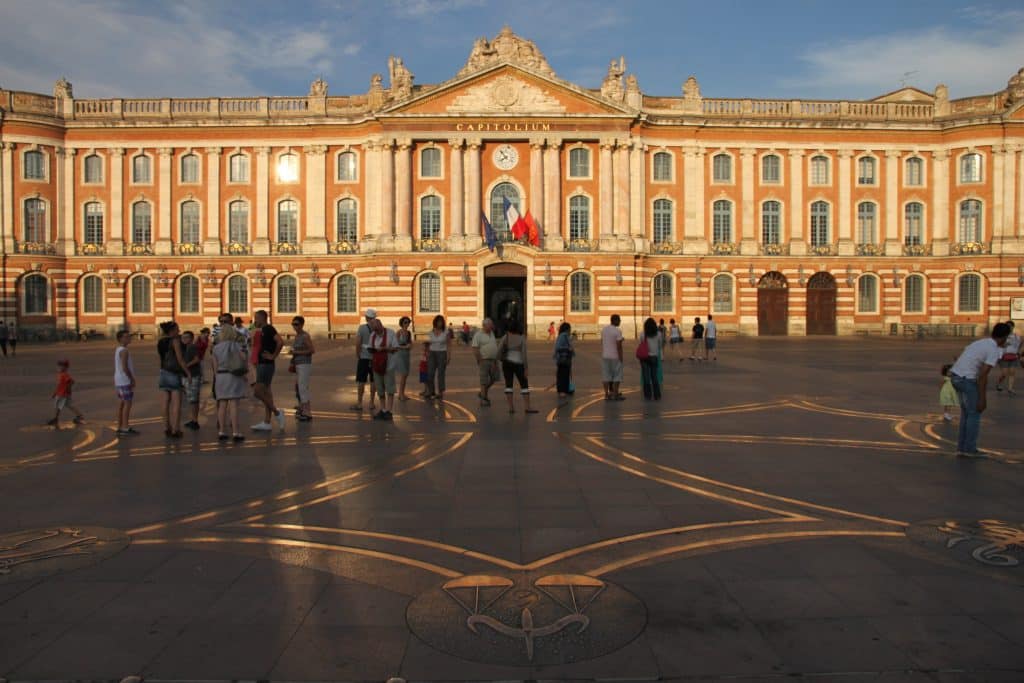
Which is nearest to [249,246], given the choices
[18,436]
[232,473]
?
[18,436]

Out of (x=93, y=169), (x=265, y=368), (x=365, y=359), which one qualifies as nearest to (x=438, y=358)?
(x=365, y=359)

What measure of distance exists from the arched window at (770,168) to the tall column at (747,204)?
93cm

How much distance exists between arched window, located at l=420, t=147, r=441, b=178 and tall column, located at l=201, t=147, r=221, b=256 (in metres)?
13.5

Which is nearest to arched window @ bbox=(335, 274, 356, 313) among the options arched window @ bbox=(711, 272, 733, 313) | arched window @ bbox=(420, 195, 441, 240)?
arched window @ bbox=(420, 195, 441, 240)

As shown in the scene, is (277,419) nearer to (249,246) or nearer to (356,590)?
(356,590)

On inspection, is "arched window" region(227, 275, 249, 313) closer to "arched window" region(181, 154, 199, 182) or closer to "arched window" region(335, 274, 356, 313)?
"arched window" region(335, 274, 356, 313)

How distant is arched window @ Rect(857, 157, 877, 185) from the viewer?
163 feet

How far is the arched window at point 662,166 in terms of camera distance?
48.7 meters

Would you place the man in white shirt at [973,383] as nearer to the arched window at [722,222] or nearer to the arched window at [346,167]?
the arched window at [722,222]

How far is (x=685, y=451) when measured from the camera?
11148 millimetres

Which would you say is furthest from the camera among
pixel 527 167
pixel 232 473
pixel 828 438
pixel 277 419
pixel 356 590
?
pixel 527 167

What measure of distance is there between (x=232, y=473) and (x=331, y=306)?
4057 cm

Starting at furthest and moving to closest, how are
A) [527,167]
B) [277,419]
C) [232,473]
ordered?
[527,167] → [277,419] → [232,473]

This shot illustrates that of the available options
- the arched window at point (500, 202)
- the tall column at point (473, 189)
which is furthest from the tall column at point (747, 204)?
the tall column at point (473, 189)
